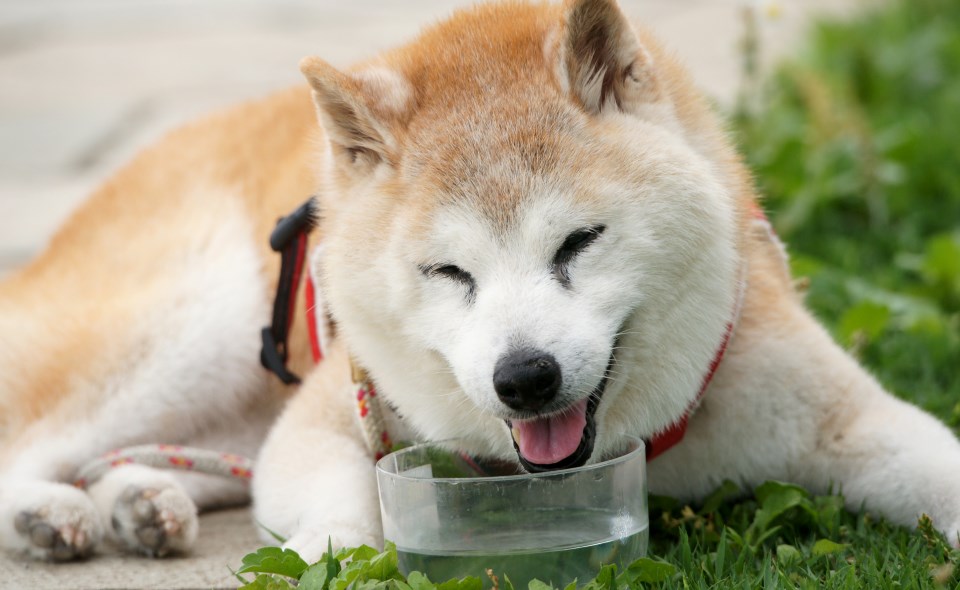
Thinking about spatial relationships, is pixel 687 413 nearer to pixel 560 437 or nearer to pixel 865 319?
pixel 560 437

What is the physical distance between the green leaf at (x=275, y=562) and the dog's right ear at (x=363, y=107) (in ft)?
3.30

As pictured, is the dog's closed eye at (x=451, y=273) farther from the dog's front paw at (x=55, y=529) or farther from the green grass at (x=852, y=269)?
the dog's front paw at (x=55, y=529)

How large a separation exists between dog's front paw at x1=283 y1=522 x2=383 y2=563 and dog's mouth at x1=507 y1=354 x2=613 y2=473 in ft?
1.82

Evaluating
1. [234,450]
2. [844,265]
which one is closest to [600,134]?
[234,450]

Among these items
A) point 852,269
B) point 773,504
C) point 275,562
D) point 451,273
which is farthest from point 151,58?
point 773,504

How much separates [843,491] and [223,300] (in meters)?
2.10

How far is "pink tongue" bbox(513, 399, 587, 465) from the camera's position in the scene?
2.65 metres

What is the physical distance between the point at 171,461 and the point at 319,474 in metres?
0.75

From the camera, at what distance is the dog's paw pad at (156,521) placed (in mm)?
3254

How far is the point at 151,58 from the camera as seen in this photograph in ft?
37.2

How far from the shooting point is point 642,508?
105 inches

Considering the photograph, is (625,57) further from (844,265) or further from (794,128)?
(794,128)

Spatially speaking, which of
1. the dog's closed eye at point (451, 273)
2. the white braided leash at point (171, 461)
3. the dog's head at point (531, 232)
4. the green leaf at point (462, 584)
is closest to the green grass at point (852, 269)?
the green leaf at point (462, 584)

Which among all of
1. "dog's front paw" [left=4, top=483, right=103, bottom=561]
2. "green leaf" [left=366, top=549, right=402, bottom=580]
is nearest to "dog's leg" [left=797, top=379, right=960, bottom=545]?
"green leaf" [left=366, top=549, right=402, bottom=580]
